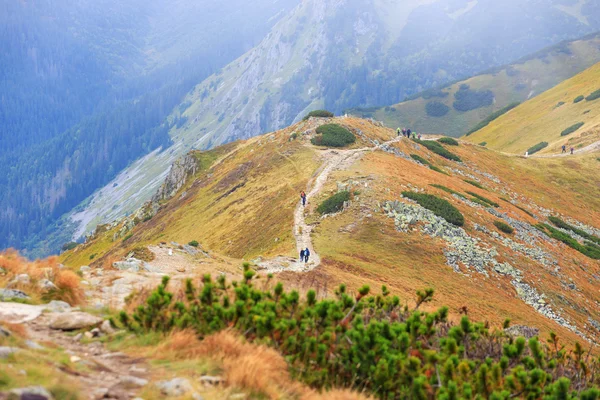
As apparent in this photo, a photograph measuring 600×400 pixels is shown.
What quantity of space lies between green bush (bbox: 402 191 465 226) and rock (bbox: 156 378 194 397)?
30.6m

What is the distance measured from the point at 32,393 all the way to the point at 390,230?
2777cm

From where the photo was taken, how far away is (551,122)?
323 ft

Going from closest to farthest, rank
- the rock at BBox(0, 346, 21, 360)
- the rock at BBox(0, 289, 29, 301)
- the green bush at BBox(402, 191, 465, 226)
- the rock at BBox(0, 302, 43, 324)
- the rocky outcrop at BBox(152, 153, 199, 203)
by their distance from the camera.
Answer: the rock at BBox(0, 346, 21, 360) → the rock at BBox(0, 302, 43, 324) → the rock at BBox(0, 289, 29, 301) → the green bush at BBox(402, 191, 465, 226) → the rocky outcrop at BBox(152, 153, 199, 203)

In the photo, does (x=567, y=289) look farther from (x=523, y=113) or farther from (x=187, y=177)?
(x=523, y=113)

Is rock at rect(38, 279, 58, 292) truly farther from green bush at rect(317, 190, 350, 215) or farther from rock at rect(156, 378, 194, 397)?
green bush at rect(317, 190, 350, 215)

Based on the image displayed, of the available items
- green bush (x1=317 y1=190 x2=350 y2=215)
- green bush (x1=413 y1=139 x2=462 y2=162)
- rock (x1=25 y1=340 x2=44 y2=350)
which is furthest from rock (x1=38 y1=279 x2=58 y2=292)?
Answer: green bush (x1=413 y1=139 x2=462 y2=162)

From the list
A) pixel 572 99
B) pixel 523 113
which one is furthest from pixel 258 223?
pixel 523 113

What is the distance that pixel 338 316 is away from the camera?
9.23m

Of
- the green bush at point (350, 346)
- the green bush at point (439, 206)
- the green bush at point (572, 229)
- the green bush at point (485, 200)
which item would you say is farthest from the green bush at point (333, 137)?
the green bush at point (350, 346)

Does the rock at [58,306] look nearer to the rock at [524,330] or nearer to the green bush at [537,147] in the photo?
the rock at [524,330]

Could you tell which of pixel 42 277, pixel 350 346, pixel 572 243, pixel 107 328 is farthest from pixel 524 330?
pixel 572 243

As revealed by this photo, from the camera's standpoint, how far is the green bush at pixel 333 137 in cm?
5556

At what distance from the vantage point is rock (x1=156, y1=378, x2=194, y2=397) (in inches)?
263

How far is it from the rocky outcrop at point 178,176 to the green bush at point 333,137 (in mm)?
30241
